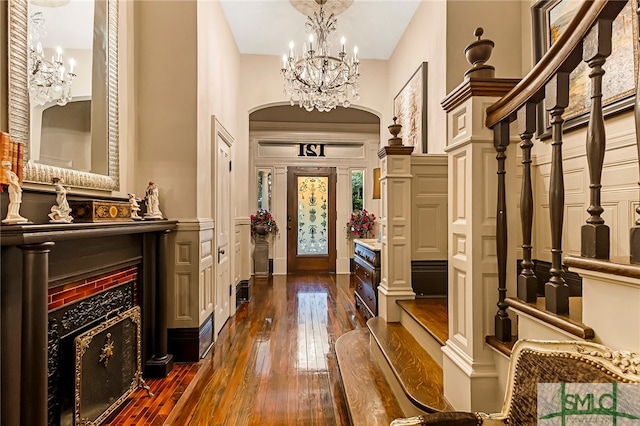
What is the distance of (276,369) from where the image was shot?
116 inches

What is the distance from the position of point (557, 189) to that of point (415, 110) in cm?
322

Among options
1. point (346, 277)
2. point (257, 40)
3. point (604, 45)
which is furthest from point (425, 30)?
point (346, 277)

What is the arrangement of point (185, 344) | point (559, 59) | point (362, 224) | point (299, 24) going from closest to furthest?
point (559, 59) < point (185, 344) < point (299, 24) < point (362, 224)

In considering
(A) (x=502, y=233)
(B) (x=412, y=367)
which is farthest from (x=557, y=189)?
(B) (x=412, y=367)

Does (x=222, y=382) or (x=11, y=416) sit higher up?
(x=11, y=416)

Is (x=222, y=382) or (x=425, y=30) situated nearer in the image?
(x=222, y=382)

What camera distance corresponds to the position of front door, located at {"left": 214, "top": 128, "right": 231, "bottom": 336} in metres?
3.80

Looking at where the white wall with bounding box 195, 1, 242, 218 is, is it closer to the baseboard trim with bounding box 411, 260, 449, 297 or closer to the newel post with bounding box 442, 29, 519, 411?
the baseboard trim with bounding box 411, 260, 449, 297

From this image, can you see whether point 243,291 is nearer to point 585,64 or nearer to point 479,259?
point 479,259

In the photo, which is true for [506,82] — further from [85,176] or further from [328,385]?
[85,176]

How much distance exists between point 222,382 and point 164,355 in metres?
0.57

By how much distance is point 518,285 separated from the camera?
1.49 meters

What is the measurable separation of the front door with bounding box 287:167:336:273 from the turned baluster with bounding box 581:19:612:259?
704cm

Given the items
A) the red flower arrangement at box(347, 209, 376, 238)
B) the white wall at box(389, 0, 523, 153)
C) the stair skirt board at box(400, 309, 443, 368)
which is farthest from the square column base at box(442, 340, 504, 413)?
the red flower arrangement at box(347, 209, 376, 238)
